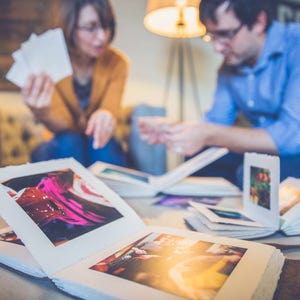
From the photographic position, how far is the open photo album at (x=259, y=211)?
0.56 meters

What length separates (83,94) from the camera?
4.73ft

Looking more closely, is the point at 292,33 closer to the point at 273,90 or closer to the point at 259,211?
the point at 273,90

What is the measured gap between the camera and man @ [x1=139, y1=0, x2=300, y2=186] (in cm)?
101

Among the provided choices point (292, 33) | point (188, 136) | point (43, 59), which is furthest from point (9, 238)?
point (292, 33)

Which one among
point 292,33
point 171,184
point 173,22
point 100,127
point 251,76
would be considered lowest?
point 171,184

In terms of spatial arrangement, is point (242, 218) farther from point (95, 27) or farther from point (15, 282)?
point (95, 27)

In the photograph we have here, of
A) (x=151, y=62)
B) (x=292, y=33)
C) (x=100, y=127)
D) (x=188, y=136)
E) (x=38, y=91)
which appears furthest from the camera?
(x=151, y=62)

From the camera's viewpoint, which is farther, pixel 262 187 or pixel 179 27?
pixel 179 27

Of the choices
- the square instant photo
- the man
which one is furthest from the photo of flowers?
the man

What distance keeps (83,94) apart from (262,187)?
1.03 metres

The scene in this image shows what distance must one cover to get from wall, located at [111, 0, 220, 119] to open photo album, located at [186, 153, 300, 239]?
44.9 inches

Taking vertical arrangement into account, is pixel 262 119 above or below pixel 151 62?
below

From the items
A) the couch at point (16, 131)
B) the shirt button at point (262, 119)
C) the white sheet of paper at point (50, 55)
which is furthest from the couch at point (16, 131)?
the shirt button at point (262, 119)

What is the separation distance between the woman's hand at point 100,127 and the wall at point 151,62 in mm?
302
